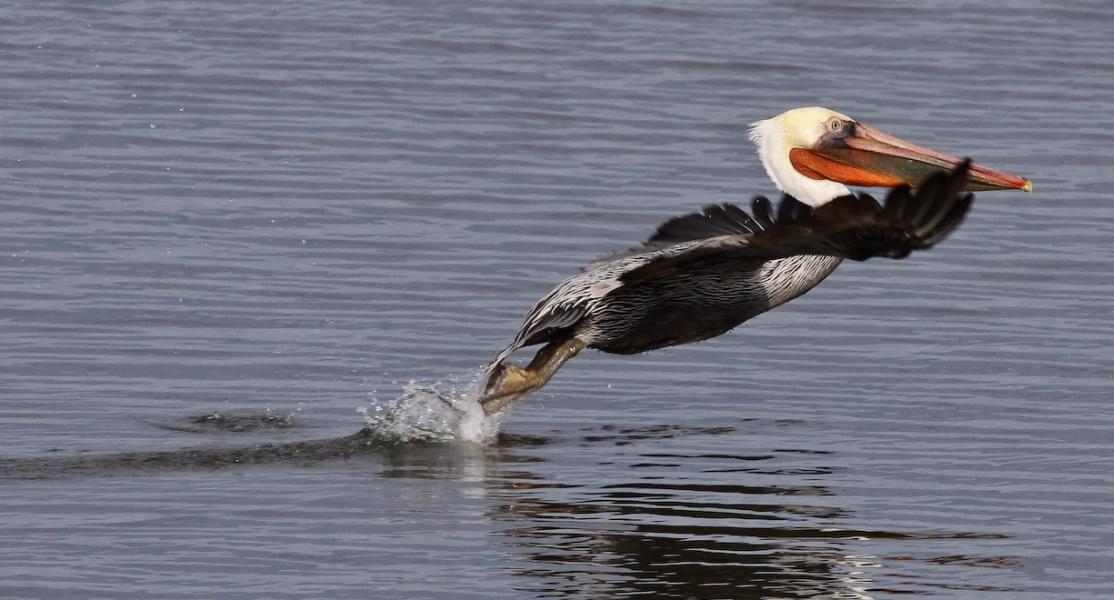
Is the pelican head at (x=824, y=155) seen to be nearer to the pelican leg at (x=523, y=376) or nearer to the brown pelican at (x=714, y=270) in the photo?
the brown pelican at (x=714, y=270)

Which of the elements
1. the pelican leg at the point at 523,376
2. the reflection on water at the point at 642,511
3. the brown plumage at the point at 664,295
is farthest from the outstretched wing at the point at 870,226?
the pelican leg at the point at 523,376

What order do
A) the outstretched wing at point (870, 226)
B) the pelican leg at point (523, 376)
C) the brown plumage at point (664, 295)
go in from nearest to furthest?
the outstretched wing at point (870, 226) → the brown plumage at point (664, 295) → the pelican leg at point (523, 376)

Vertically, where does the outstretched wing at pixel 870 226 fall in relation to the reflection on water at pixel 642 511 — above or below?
above

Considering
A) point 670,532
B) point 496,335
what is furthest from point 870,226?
point 496,335

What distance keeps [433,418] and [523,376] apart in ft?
1.27

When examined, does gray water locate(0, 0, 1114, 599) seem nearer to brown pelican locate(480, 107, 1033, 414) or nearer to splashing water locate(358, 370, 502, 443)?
splashing water locate(358, 370, 502, 443)

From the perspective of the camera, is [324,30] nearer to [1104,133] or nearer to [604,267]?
[1104,133]

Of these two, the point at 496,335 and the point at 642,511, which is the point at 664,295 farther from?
the point at 496,335

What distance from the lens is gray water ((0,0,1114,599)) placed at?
5.59 metres

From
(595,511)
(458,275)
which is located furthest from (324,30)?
(595,511)

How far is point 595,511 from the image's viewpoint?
19.7ft

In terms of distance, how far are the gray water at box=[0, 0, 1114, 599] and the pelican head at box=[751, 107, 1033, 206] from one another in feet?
2.38

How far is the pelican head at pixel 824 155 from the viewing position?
722 centimetres

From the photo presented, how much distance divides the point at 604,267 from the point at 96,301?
93.3 inches
